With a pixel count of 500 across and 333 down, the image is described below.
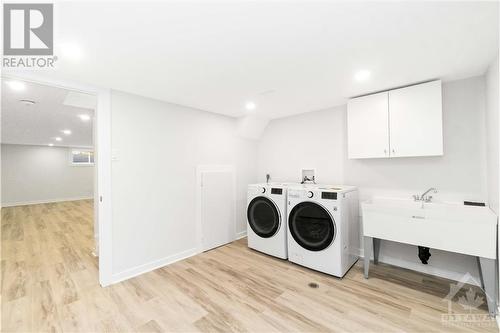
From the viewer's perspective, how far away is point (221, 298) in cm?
203

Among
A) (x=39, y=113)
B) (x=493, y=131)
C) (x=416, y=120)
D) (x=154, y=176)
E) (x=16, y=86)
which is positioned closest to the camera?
(x=493, y=131)

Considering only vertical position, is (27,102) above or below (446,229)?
above

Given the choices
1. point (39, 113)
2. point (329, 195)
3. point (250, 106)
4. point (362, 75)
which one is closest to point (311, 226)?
point (329, 195)

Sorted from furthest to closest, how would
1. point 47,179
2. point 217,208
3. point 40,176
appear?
point 47,179
point 40,176
point 217,208

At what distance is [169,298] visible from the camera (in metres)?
2.03

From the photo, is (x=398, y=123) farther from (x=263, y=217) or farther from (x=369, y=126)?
(x=263, y=217)

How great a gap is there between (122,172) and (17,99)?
206 cm

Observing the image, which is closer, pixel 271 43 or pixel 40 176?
pixel 271 43

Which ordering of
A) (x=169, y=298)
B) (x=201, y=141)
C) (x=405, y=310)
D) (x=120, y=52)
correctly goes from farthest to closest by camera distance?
(x=201, y=141)
(x=169, y=298)
(x=405, y=310)
(x=120, y=52)

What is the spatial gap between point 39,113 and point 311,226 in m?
4.83

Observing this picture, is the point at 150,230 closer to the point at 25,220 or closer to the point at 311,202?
the point at 311,202

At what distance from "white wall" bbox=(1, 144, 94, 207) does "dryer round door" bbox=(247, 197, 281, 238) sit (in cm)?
847

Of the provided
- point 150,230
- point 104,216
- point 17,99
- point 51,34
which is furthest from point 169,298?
point 17,99

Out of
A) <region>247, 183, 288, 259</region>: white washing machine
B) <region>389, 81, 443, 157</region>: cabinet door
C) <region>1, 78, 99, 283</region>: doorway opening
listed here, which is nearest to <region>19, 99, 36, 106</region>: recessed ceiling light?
<region>1, 78, 99, 283</region>: doorway opening
